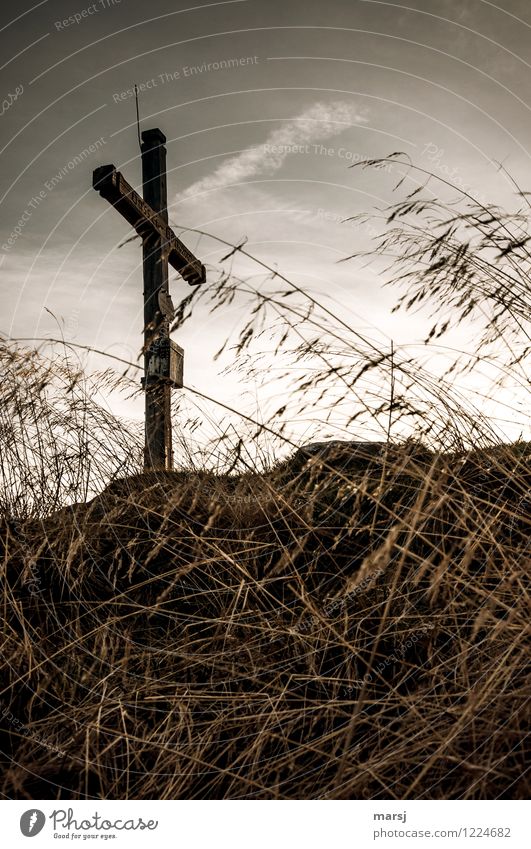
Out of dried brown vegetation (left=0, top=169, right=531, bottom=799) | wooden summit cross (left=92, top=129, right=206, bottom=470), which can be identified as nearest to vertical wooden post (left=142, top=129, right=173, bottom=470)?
wooden summit cross (left=92, top=129, right=206, bottom=470)

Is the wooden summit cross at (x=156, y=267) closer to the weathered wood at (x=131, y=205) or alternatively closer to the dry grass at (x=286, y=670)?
the weathered wood at (x=131, y=205)

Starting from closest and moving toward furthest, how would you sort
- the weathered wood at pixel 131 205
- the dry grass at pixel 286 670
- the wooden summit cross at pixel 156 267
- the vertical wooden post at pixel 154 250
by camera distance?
the dry grass at pixel 286 670 < the wooden summit cross at pixel 156 267 < the weathered wood at pixel 131 205 < the vertical wooden post at pixel 154 250

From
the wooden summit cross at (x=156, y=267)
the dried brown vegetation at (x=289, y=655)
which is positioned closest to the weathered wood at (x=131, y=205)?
the wooden summit cross at (x=156, y=267)

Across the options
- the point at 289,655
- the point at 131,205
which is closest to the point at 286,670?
the point at 289,655

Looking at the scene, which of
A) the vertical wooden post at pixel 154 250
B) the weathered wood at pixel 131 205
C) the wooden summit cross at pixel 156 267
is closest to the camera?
the wooden summit cross at pixel 156 267

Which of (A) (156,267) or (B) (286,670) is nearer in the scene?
(B) (286,670)

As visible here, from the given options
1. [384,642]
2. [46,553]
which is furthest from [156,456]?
[384,642]

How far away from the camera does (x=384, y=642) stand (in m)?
1.60

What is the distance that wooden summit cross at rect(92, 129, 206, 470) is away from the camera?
326cm

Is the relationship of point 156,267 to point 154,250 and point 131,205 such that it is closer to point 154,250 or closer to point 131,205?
point 154,250

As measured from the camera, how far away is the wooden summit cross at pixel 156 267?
3.26 metres

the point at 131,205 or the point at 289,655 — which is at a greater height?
the point at 131,205

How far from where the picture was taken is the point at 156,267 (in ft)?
13.8
